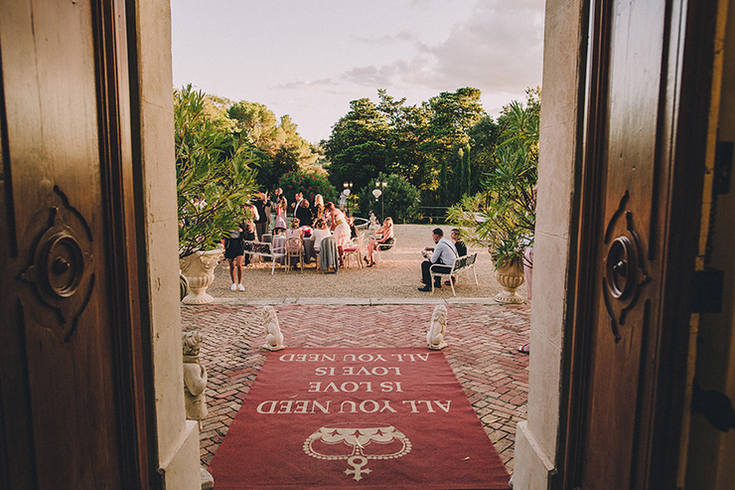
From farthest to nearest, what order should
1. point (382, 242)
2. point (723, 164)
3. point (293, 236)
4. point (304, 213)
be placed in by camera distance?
point (304, 213) < point (382, 242) < point (293, 236) < point (723, 164)

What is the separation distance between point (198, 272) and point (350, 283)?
3.66 meters

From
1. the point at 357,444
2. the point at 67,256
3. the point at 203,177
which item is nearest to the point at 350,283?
the point at 203,177

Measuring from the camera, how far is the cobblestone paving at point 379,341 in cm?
420

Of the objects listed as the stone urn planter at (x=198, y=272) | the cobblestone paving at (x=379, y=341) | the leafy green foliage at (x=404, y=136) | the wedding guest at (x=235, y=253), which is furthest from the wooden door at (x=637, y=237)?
the leafy green foliage at (x=404, y=136)

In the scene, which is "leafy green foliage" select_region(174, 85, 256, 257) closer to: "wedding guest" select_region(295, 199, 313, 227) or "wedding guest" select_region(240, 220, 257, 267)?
"wedding guest" select_region(240, 220, 257, 267)

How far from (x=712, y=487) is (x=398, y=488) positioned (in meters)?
2.06

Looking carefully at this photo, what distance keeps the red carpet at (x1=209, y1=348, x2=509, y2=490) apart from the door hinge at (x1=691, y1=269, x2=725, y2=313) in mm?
2272

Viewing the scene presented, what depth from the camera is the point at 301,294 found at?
30.5 ft

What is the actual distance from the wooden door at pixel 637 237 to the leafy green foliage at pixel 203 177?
4.06 metres

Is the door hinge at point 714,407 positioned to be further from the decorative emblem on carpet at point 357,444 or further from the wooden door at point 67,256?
the decorative emblem on carpet at point 357,444

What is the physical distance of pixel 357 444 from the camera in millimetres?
3641

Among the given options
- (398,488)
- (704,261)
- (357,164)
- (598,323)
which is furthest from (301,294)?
(357,164)

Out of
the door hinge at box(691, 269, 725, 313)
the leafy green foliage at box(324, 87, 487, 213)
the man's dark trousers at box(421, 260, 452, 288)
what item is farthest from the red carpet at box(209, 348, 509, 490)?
the leafy green foliage at box(324, 87, 487, 213)

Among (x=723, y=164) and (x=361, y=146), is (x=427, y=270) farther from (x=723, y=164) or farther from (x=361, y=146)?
(x=361, y=146)
